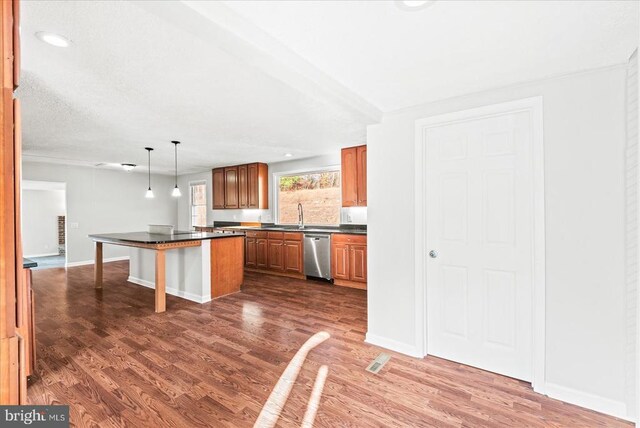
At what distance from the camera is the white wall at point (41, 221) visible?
8406mm

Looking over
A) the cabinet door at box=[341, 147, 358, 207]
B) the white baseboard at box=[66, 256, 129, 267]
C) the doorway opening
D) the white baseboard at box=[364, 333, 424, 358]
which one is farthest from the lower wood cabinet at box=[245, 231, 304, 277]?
the doorway opening

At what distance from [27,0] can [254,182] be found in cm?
526

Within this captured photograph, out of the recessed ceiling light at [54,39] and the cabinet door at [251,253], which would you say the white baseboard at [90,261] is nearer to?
the cabinet door at [251,253]

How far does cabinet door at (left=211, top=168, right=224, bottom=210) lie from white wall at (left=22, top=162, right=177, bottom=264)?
7.09ft

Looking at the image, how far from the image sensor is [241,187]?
7.02 meters

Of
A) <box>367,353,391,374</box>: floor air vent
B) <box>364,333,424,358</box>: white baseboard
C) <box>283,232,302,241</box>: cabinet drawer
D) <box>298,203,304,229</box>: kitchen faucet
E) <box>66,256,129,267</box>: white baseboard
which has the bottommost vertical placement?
<box>367,353,391,374</box>: floor air vent

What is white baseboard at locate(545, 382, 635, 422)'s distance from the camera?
76.5 inches

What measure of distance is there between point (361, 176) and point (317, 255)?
159cm

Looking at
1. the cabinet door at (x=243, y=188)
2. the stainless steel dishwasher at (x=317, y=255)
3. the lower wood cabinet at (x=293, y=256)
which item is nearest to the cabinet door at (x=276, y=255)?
the lower wood cabinet at (x=293, y=256)

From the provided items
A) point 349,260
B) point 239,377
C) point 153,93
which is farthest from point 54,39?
point 349,260

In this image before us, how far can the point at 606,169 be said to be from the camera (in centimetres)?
200

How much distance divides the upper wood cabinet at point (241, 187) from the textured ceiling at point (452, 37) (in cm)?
466

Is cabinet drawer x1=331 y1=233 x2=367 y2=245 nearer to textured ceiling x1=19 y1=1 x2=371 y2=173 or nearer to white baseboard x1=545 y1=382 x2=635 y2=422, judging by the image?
textured ceiling x1=19 y1=1 x2=371 y2=173

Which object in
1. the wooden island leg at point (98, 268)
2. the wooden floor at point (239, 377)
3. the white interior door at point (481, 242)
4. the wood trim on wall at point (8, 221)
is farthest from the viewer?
the wooden island leg at point (98, 268)
